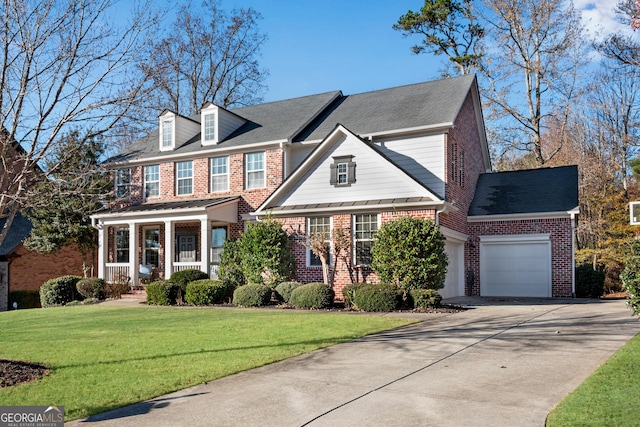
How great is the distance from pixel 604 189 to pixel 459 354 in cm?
2173

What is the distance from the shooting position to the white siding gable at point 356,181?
60.1 feet

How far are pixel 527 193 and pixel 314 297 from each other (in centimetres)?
1055

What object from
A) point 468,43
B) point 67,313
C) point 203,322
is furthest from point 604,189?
point 67,313

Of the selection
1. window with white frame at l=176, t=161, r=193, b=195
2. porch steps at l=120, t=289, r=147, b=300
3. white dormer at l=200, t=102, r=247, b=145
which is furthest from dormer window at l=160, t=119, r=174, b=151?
porch steps at l=120, t=289, r=147, b=300

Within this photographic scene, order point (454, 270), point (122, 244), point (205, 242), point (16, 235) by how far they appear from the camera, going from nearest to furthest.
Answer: point (454, 270) → point (205, 242) → point (122, 244) → point (16, 235)

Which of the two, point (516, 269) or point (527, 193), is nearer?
point (516, 269)

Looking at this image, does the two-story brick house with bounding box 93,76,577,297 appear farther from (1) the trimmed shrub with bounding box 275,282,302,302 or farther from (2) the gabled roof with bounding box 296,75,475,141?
(1) the trimmed shrub with bounding box 275,282,302,302

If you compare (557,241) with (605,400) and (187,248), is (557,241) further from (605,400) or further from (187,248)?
(605,400)

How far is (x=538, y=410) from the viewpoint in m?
5.66

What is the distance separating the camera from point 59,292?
22234 mm

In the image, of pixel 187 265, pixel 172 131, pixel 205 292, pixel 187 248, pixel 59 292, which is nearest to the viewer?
pixel 205 292

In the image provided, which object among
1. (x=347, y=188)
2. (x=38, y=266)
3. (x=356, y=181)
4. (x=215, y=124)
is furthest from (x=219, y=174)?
(x=38, y=266)

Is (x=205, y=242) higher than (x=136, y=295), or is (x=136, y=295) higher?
(x=205, y=242)

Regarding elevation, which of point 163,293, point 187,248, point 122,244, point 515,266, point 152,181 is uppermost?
point 152,181
